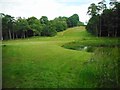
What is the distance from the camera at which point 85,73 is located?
279 cm

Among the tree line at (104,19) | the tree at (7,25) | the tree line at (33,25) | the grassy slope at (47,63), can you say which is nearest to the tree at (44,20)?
the tree line at (33,25)

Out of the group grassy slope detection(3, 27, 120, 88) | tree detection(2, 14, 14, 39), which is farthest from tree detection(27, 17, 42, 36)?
tree detection(2, 14, 14, 39)

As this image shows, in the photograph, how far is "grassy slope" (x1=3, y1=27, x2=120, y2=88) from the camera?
2744 mm

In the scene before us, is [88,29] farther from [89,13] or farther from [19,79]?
[19,79]

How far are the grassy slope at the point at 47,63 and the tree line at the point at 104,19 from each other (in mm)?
147

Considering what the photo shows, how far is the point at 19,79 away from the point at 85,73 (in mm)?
937

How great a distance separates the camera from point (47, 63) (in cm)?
295

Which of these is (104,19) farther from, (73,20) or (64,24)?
(64,24)

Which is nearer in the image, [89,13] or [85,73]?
[85,73]

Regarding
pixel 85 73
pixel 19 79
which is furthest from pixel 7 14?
pixel 85 73

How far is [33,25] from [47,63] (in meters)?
0.67

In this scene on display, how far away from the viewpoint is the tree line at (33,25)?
311 cm

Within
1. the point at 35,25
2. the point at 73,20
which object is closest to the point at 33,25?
the point at 35,25

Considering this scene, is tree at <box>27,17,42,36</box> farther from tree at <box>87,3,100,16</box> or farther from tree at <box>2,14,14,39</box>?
tree at <box>87,3,100,16</box>
